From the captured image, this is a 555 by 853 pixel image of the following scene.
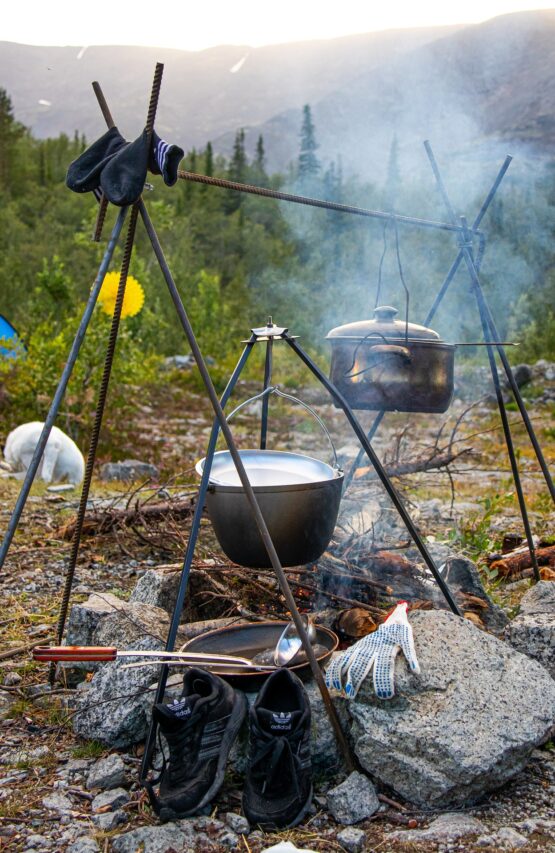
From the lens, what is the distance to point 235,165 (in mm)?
54219

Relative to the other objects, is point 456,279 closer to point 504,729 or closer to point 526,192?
point 526,192

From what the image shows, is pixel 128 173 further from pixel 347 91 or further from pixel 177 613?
pixel 347 91

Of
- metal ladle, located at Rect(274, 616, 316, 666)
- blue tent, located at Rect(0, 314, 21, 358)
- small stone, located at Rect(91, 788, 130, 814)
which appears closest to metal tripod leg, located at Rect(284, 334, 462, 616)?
metal ladle, located at Rect(274, 616, 316, 666)

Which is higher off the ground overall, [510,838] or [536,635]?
[536,635]

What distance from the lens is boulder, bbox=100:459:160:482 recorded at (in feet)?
23.5

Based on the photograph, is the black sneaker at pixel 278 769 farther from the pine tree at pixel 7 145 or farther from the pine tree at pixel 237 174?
the pine tree at pixel 237 174

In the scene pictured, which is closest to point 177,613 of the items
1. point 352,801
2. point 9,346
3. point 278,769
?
point 278,769

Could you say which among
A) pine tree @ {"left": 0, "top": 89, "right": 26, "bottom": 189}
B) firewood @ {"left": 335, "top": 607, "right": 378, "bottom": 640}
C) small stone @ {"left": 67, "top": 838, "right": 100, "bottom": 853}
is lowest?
small stone @ {"left": 67, "top": 838, "right": 100, "bottom": 853}

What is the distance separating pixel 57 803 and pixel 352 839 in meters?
0.93

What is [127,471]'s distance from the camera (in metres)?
7.25

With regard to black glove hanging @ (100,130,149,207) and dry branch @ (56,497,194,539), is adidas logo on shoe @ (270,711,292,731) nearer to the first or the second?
black glove hanging @ (100,130,149,207)

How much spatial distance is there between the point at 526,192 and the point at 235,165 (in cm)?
3572

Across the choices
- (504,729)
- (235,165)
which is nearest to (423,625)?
(504,729)

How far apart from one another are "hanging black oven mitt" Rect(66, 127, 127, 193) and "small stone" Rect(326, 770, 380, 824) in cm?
219
